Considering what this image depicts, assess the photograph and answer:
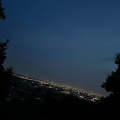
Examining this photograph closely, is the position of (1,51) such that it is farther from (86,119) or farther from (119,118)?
(119,118)

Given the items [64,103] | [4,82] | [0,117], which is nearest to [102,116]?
[64,103]

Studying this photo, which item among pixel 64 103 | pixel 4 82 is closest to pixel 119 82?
pixel 64 103

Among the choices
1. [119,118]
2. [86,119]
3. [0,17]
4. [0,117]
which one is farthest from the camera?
[86,119]

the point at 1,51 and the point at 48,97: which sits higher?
the point at 1,51

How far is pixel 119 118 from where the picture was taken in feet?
90.4

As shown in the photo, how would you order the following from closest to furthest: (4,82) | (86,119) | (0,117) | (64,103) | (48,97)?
(0,117) < (86,119) < (64,103) < (48,97) < (4,82)

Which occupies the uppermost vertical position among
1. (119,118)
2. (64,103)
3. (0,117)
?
(64,103)

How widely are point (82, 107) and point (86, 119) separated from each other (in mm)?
2001

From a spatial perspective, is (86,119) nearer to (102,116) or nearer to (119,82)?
(102,116)

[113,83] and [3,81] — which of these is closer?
[113,83]

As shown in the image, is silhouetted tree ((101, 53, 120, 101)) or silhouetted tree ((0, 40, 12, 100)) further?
silhouetted tree ((0, 40, 12, 100))

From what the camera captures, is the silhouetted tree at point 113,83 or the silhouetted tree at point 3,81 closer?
the silhouetted tree at point 113,83

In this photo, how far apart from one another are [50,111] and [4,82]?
16062 millimetres

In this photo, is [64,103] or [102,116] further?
[64,103]
